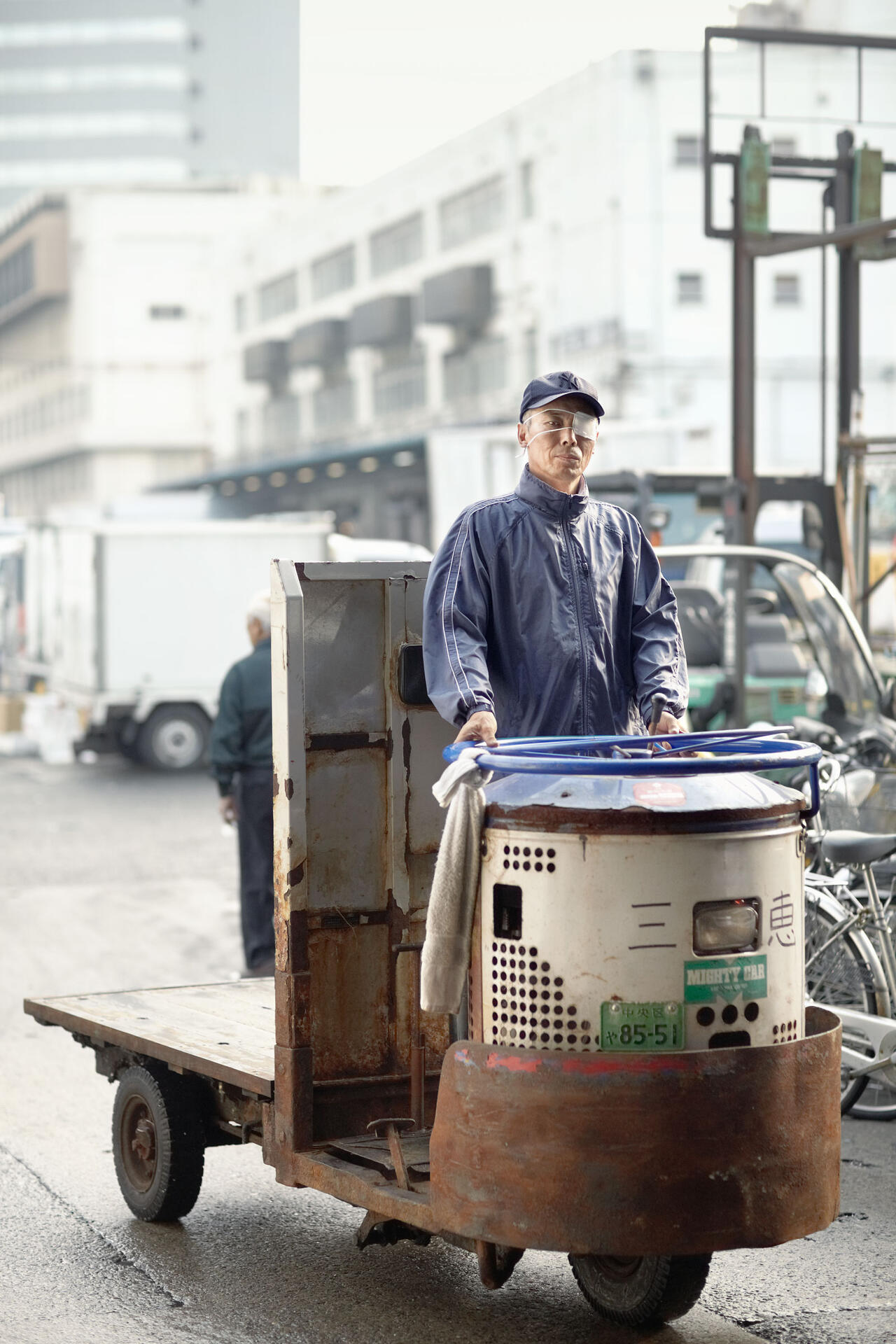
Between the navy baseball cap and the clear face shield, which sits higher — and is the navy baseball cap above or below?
above

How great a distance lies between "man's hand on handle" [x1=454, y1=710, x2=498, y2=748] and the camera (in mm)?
4648

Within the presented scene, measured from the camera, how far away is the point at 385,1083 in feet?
17.5

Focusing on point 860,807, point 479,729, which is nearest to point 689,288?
point 860,807

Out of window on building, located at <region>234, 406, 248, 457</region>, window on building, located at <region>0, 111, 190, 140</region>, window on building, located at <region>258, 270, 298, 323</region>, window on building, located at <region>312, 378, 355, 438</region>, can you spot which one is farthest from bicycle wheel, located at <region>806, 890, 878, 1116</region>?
window on building, located at <region>0, 111, 190, 140</region>

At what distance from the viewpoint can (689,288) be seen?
5047cm

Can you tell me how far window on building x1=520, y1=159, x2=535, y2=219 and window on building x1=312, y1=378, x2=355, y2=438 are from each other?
821 inches

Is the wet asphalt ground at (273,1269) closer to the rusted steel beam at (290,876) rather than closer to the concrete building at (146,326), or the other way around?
the rusted steel beam at (290,876)

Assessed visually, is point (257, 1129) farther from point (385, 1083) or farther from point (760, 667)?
point (760, 667)

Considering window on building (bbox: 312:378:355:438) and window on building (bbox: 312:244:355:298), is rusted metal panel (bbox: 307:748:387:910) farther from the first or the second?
window on building (bbox: 312:378:355:438)

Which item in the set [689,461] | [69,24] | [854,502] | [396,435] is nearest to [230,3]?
[69,24]

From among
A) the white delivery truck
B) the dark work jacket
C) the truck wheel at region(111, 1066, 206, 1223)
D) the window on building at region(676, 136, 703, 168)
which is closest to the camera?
the truck wheel at region(111, 1066, 206, 1223)

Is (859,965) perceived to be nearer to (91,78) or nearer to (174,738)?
(174,738)

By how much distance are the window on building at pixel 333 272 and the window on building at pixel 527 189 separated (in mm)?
18805

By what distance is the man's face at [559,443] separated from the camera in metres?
5.01
